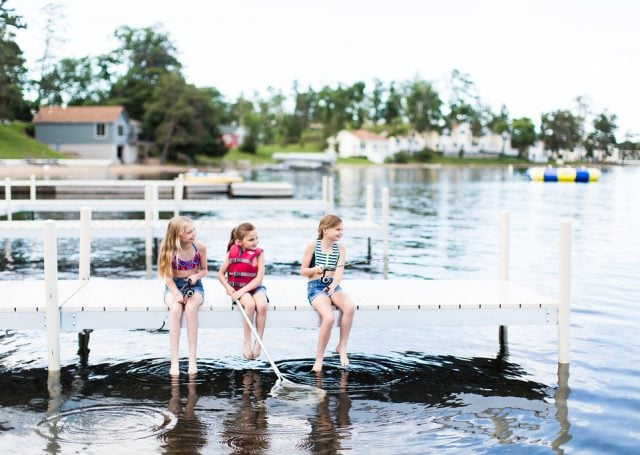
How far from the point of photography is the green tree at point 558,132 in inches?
6122

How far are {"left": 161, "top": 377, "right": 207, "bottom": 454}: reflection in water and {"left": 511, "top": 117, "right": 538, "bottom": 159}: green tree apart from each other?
14653 cm

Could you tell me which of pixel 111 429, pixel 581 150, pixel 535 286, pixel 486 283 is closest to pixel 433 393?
pixel 486 283

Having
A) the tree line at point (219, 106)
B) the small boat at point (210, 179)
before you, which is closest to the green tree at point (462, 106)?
the tree line at point (219, 106)

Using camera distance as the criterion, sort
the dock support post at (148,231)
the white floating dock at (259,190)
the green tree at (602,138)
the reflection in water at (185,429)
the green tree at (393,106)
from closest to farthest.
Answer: the reflection in water at (185,429) → the dock support post at (148,231) → the white floating dock at (259,190) → the green tree at (393,106) → the green tree at (602,138)

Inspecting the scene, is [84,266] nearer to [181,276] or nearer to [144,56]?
[181,276]

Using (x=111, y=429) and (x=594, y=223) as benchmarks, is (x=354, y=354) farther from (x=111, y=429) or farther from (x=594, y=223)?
(x=594, y=223)

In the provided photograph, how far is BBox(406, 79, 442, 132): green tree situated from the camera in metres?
135

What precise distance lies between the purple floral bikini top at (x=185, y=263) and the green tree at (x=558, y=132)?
6058 inches

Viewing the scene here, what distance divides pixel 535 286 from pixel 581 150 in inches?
6223

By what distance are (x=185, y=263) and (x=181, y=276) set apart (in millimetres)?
141

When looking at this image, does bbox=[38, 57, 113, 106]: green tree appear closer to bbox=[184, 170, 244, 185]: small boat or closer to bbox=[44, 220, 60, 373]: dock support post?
bbox=[184, 170, 244, 185]: small boat

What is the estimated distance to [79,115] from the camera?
82875 millimetres

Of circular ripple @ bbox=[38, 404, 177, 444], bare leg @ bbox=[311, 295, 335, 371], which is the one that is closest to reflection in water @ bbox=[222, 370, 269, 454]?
circular ripple @ bbox=[38, 404, 177, 444]

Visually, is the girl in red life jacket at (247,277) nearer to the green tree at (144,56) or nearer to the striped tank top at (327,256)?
the striped tank top at (327,256)
